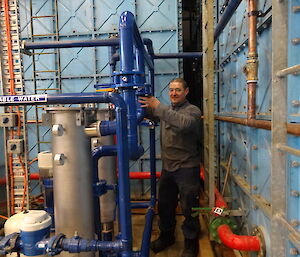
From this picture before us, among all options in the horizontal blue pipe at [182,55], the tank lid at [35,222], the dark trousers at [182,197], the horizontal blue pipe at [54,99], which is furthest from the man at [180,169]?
the horizontal blue pipe at [182,55]

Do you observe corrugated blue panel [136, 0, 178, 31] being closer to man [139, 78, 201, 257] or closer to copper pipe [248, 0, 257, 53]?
man [139, 78, 201, 257]

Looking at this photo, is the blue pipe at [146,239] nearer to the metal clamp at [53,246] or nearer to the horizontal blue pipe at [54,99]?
the metal clamp at [53,246]

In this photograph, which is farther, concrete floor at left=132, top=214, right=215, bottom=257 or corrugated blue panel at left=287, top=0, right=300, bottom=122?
concrete floor at left=132, top=214, right=215, bottom=257

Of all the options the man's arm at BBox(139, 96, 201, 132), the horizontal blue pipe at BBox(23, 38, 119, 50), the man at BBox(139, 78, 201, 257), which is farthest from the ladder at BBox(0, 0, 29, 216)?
the man at BBox(139, 78, 201, 257)

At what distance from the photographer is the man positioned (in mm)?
3066

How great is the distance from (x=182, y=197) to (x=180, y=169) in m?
0.33

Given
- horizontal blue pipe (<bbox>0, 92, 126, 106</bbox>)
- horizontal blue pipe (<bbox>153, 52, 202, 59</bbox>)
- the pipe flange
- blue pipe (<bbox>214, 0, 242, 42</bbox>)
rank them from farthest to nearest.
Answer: horizontal blue pipe (<bbox>153, 52, 202, 59</bbox>)
blue pipe (<bbox>214, 0, 242, 42</bbox>)
the pipe flange
horizontal blue pipe (<bbox>0, 92, 126, 106</bbox>)

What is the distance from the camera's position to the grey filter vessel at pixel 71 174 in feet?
6.15

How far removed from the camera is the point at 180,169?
126 inches

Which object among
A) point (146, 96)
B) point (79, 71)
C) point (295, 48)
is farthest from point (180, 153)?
point (79, 71)

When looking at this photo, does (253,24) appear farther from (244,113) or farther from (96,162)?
(96,162)

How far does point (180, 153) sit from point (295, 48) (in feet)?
6.30

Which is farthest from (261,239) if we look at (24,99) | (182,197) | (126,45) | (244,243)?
(24,99)

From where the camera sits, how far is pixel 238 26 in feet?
9.50
